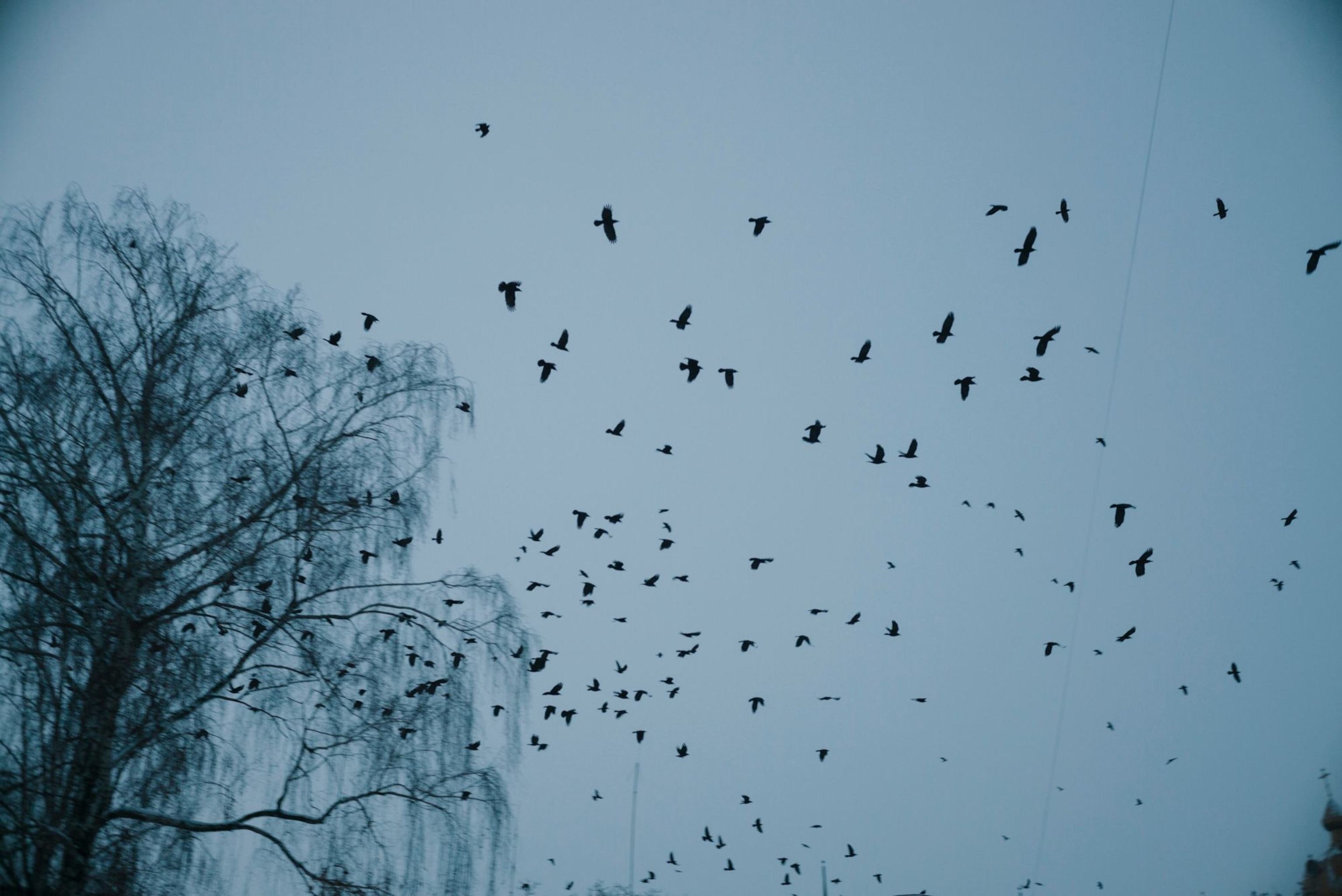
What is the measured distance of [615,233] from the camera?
11070 millimetres

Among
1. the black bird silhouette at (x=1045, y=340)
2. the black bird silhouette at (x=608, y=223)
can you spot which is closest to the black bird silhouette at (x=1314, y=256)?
the black bird silhouette at (x=1045, y=340)

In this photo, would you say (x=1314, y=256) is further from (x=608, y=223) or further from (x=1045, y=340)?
(x=608, y=223)

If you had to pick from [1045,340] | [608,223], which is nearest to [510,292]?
[608,223]

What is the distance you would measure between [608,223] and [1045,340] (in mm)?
6701

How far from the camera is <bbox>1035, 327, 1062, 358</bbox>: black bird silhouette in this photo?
12.8 metres

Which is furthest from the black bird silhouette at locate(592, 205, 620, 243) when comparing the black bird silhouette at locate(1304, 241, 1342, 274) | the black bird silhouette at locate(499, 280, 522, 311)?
the black bird silhouette at locate(1304, 241, 1342, 274)

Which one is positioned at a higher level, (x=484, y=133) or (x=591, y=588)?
(x=484, y=133)

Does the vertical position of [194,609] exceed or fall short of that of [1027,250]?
it falls short

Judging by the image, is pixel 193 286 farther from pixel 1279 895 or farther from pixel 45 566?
pixel 1279 895

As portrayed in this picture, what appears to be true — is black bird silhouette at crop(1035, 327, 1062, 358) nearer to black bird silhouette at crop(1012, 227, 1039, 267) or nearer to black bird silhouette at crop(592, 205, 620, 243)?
black bird silhouette at crop(1012, 227, 1039, 267)

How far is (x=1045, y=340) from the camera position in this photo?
13281mm

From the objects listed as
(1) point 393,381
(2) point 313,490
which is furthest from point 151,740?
(1) point 393,381

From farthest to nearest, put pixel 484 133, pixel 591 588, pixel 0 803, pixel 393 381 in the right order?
1. pixel 591 588
2. pixel 484 133
3. pixel 393 381
4. pixel 0 803

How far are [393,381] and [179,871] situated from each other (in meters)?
6.20
